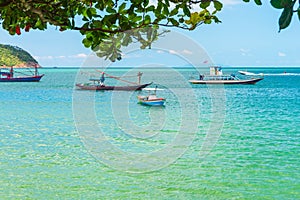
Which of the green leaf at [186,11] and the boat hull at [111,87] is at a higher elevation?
the green leaf at [186,11]

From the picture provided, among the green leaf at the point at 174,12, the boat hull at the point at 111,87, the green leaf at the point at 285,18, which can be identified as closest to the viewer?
the green leaf at the point at 285,18

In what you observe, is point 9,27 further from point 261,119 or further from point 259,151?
point 261,119

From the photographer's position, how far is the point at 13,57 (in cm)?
11325

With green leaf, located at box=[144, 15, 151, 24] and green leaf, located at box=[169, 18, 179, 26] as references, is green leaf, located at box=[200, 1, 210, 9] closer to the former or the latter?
green leaf, located at box=[169, 18, 179, 26]

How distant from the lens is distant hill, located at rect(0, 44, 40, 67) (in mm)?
103125

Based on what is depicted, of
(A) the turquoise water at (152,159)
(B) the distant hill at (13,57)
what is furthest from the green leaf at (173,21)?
(B) the distant hill at (13,57)

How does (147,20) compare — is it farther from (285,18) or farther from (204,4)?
(285,18)

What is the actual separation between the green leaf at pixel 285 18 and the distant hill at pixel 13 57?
102 meters

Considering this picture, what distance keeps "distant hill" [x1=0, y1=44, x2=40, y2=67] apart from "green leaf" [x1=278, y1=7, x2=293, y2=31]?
101525 mm

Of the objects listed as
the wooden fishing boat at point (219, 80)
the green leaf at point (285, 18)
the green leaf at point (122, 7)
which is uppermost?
the green leaf at point (122, 7)

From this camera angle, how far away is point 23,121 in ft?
81.4

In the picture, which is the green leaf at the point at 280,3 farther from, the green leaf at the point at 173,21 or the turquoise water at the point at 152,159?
the turquoise water at the point at 152,159

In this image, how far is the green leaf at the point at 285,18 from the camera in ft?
3.53

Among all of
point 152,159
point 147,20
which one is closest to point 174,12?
point 147,20
